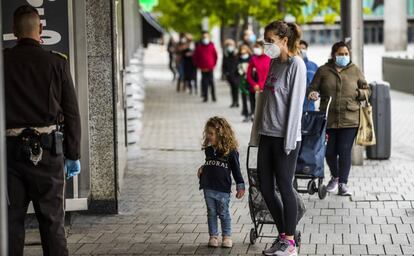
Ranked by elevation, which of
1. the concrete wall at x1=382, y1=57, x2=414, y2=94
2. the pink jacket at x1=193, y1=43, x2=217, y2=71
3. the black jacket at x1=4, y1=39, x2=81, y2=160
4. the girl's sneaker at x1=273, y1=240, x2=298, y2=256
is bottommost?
the concrete wall at x1=382, y1=57, x2=414, y2=94

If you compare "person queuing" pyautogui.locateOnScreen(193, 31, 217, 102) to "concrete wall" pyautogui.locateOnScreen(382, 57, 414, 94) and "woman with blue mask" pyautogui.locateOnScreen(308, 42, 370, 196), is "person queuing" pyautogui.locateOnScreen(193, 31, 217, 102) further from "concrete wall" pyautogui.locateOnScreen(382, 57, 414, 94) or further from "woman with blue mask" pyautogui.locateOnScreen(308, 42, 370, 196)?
"woman with blue mask" pyautogui.locateOnScreen(308, 42, 370, 196)

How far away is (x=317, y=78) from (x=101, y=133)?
98.2 inches

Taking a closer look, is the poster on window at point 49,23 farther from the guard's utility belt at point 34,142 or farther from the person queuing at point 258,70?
the person queuing at point 258,70

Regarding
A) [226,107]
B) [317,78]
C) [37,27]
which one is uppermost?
[37,27]

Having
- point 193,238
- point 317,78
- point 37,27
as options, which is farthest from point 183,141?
point 37,27

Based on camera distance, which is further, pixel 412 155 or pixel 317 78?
pixel 412 155

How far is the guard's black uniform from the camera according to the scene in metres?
6.49

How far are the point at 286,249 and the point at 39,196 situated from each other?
85.1 inches

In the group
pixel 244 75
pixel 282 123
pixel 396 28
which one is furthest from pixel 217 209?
pixel 396 28

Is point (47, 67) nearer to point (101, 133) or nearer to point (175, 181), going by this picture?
point (101, 133)

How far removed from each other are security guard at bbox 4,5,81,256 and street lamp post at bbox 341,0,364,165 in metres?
7.28

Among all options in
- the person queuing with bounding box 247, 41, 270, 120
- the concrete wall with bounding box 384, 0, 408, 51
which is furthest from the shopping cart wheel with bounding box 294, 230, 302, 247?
the concrete wall with bounding box 384, 0, 408, 51

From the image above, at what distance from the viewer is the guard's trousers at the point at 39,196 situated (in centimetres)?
649

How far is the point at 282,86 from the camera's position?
7.76 m
